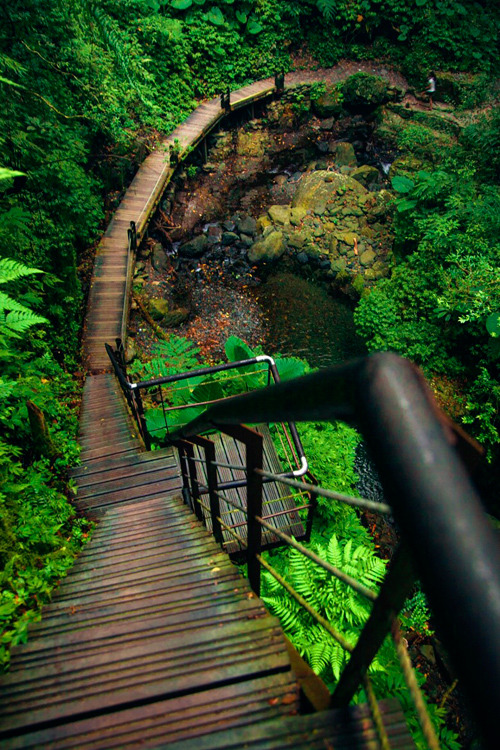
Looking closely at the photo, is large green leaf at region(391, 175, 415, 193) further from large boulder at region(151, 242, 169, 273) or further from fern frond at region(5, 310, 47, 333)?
fern frond at region(5, 310, 47, 333)

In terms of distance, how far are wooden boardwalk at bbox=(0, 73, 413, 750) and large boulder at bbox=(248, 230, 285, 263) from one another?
10.4 m

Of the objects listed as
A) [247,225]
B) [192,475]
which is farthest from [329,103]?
[192,475]

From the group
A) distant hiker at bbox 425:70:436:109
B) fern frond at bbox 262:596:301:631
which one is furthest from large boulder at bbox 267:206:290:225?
fern frond at bbox 262:596:301:631

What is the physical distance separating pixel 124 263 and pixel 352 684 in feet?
35.8

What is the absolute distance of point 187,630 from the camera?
6.09 ft

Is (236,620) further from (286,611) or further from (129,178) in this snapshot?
(129,178)

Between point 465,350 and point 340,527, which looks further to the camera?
point 465,350

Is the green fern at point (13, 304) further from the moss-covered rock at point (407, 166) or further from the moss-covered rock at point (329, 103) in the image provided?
the moss-covered rock at point (329, 103)

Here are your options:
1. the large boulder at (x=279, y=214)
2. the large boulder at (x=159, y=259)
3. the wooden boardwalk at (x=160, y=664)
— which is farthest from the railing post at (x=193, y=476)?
the large boulder at (x=279, y=214)

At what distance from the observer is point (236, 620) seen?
1.84 m

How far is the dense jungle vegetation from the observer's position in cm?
425

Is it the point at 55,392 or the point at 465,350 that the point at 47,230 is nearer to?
the point at 55,392

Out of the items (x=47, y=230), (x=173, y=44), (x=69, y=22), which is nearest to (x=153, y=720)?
(x=47, y=230)

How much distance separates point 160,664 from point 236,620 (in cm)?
36
